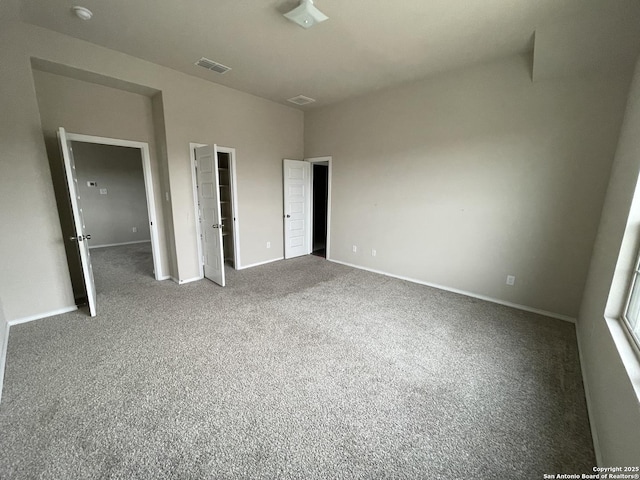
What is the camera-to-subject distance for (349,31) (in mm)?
2543

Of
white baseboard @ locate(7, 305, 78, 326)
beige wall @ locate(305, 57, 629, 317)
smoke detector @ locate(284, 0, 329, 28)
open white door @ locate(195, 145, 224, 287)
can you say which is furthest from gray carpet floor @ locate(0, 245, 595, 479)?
smoke detector @ locate(284, 0, 329, 28)

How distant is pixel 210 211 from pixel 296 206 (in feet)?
6.35

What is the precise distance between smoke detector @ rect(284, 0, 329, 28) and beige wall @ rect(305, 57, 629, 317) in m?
2.03

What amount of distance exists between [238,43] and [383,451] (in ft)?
12.5

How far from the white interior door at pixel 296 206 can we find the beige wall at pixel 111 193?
3.73m

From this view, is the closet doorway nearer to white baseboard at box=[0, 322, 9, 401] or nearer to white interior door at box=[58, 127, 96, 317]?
white interior door at box=[58, 127, 96, 317]

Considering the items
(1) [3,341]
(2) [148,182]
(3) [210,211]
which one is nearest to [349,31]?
(3) [210,211]

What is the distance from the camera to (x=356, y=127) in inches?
177

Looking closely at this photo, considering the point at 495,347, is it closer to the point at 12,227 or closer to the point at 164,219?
the point at 164,219

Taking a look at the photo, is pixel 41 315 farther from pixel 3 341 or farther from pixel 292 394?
pixel 292 394

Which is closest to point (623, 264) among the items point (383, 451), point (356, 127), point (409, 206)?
point (383, 451)

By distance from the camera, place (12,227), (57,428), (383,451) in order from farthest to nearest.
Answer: (12,227) → (57,428) → (383,451)

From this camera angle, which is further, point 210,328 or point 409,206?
point 409,206

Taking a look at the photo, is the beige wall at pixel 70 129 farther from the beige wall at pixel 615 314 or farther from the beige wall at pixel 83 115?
the beige wall at pixel 615 314
